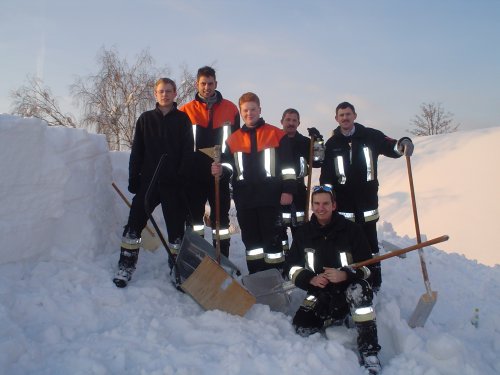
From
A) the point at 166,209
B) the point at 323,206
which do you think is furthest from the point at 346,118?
the point at 166,209

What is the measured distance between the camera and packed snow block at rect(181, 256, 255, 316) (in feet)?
11.0

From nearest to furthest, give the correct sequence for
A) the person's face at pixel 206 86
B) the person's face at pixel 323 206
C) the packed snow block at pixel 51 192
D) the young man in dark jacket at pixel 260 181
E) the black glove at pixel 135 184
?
the person's face at pixel 323 206 → the packed snow block at pixel 51 192 → the young man in dark jacket at pixel 260 181 → the black glove at pixel 135 184 → the person's face at pixel 206 86

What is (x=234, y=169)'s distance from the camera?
13.3ft

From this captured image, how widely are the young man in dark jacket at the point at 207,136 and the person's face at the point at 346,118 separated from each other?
1.10m

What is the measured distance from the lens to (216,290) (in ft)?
11.2

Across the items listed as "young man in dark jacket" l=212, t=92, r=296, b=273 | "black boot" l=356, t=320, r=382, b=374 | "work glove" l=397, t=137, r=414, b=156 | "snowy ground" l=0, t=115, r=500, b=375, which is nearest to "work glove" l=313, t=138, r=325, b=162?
"young man in dark jacket" l=212, t=92, r=296, b=273

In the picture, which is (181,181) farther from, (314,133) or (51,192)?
(314,133)

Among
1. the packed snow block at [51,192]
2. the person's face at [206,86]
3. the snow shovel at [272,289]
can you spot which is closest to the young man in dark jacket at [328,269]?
the snow shovel at [272,289]

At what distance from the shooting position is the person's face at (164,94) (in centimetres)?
397

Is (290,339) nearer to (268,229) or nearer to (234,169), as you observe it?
(268,229)

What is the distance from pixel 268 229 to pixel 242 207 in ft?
1.10

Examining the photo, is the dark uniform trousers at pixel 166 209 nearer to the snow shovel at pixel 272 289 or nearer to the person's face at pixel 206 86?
the snow shovel at pixel 272 289

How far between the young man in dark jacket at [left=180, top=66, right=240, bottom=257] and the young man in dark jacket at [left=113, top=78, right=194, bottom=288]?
0.92 ft

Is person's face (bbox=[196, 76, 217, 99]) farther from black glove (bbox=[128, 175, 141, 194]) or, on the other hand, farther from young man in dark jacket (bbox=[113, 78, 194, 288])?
black glove (bbox=[128, 175, 141, 194])
